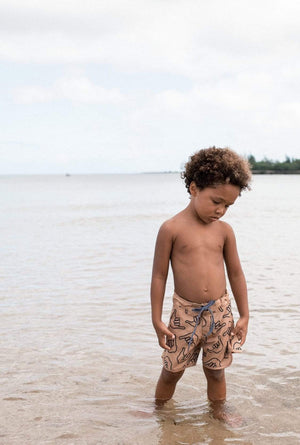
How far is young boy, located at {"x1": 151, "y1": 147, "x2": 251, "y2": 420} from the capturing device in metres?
3.22

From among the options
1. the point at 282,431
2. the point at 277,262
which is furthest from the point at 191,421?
the point at 277,262

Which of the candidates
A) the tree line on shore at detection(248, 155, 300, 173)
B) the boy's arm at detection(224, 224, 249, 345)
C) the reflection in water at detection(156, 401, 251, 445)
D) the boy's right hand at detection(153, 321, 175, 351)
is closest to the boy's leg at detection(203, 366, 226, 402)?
the reflection in water at detection(156, 401, 251, 445)

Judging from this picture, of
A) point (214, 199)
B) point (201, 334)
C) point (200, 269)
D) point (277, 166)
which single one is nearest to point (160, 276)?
point (200, 269)

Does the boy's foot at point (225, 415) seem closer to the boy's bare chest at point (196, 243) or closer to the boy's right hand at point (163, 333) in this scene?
the boy's right hand at point (163, 333)

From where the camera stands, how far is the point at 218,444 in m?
3.22

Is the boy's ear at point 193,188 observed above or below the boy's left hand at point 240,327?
above

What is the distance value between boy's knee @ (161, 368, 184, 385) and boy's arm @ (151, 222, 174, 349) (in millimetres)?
264

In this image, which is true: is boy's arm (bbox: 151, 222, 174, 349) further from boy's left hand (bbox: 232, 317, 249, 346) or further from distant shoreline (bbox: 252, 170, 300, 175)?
distant shoreline (bbox: 252, 170, 300, 175)

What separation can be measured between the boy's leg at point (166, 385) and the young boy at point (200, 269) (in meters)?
0.10

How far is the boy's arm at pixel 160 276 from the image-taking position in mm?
3266

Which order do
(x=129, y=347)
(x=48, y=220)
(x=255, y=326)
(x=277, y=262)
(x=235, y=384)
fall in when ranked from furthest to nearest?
(x=48, y=220)
(x=277, y=262)
(x=255, y=326)
(x=129, y=347)
(x=235, y=384)

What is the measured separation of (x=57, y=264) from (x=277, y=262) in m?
3.89

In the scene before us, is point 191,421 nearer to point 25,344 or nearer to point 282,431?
point 282,431

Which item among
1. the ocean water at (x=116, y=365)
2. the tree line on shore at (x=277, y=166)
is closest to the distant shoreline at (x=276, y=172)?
the tree line on shore at (x=277, y=166)
